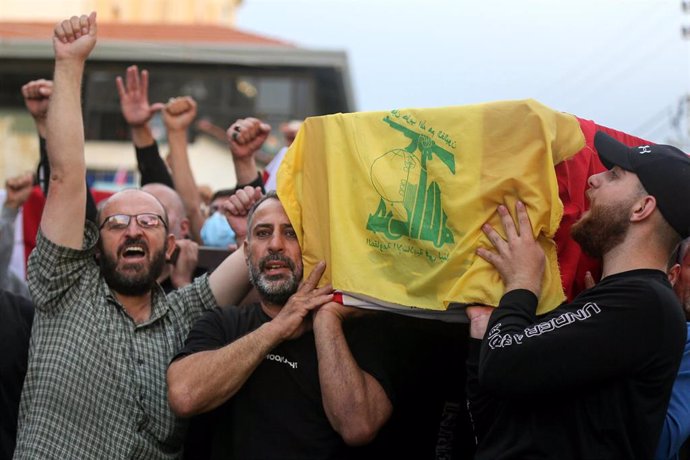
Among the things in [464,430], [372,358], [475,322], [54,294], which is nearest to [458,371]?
[464,430]

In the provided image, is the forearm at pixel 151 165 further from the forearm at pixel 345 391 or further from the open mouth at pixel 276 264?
the forearm at pixel 345 391

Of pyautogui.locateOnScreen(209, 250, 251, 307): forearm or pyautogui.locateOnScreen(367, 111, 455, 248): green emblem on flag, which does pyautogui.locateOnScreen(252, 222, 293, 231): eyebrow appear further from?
pyautogui.locateOnScreen(367, 111, 455, 248): green emblem on flag

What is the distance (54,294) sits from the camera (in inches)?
137

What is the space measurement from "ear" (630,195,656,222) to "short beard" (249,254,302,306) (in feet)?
4.45

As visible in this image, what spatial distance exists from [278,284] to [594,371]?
1391 mm

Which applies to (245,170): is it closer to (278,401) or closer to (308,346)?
(308,346)

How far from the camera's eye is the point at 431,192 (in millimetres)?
3193

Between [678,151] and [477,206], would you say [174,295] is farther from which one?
[678,151]

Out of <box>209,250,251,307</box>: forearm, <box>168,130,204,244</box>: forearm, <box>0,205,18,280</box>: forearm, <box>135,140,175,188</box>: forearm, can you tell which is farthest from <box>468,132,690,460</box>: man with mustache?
<box>0,205,18,280</box>: forearm

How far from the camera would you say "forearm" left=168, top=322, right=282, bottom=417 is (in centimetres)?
329

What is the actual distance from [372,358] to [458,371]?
53cm

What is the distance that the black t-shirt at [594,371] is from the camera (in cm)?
267

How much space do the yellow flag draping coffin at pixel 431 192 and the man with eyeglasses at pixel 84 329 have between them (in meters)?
0.86

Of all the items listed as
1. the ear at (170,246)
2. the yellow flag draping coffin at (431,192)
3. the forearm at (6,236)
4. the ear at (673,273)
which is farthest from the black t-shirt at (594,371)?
the forearm at (6,236)
